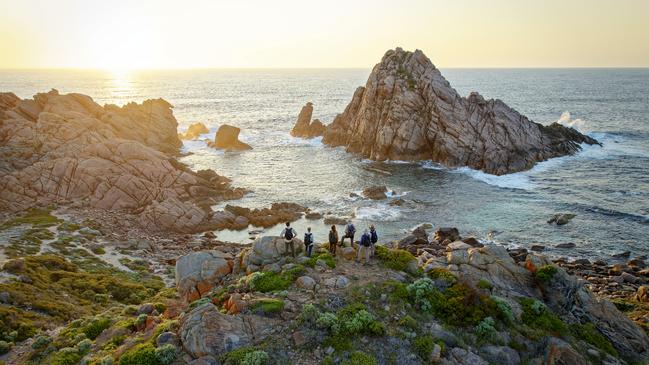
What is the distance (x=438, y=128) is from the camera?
3359 inches

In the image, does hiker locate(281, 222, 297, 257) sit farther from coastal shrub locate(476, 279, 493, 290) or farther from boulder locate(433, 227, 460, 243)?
boulder locate(433, 227, 460, 243)

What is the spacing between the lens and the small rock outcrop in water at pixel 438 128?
82438 millimetres

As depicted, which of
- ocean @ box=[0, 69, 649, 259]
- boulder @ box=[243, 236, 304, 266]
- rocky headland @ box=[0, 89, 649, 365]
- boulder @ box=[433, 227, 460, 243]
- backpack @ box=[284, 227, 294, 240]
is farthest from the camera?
ocean @ box=[0, 69, 649, 259]

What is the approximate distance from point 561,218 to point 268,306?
156 feet

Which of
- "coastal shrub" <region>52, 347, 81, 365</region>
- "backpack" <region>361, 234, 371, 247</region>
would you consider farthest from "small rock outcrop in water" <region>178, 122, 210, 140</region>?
"coastal shrub" <region>52, 347, 81, 365</region>

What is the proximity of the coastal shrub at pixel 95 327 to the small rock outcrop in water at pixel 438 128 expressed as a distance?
69348 mm

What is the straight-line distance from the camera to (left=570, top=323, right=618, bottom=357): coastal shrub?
76.7 ft

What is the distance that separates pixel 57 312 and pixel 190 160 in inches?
2627

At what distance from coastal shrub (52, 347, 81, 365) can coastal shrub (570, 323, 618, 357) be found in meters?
27.3

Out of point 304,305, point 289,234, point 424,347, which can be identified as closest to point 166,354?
point 304,305

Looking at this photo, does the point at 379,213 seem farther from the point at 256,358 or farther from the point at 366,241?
the point at 256,358

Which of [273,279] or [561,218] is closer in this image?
[273,279]

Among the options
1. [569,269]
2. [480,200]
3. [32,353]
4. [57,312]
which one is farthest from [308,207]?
[32,353]

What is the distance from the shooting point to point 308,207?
63.5 meters
